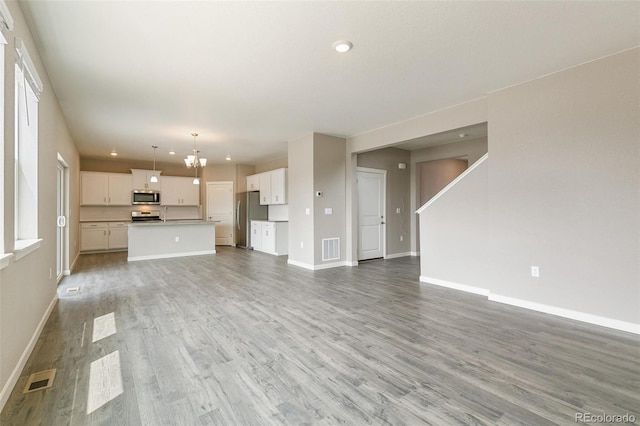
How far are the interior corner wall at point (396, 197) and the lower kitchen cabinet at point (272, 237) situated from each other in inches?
105

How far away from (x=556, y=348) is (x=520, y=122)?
2499 millimetres

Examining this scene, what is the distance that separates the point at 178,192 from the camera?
9594mm

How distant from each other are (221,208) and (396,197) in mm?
5791

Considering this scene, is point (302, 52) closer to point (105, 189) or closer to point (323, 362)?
point (323, 362)

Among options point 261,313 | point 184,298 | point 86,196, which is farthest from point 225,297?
point 86,196

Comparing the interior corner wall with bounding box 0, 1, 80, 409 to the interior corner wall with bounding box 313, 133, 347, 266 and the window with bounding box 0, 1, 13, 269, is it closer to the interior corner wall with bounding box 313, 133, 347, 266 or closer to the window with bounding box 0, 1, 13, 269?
the window with bounding box 0, 1, 13, 269

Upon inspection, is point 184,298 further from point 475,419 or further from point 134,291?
point 475,419

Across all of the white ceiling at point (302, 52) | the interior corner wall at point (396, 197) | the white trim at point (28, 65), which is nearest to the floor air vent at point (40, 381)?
the white trim at point (28, 65)

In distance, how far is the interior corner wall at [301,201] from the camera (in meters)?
6.01

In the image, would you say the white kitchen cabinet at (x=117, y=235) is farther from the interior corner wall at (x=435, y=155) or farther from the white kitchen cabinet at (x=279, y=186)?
the interior corner wall at (x=435, y=155)

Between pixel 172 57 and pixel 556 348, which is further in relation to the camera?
pixel 172 57

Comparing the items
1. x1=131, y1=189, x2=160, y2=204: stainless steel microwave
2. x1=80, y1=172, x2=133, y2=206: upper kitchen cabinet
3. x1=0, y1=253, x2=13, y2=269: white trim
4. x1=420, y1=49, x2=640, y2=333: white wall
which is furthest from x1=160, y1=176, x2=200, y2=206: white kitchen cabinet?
x1=420, y1=49, x2=640, y2=333: white wall

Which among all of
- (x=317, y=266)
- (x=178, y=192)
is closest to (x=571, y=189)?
(x=317, y=266)

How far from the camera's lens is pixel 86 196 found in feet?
27.2
